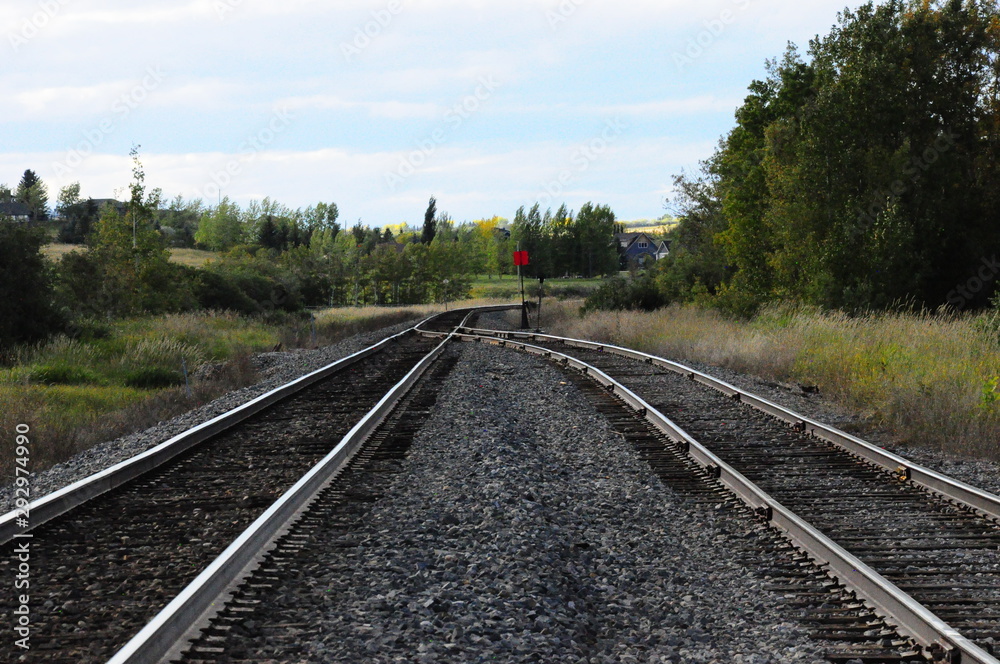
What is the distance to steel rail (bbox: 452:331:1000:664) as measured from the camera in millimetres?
3818

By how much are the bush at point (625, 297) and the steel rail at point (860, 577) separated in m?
31.0

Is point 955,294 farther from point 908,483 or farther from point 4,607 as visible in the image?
point 4,607

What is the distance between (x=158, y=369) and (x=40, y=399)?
197 inches

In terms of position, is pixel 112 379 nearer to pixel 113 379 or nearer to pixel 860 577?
pixel 113 379

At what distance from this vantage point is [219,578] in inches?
175

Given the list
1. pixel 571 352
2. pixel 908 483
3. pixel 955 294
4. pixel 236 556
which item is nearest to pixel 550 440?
pixel 908 483

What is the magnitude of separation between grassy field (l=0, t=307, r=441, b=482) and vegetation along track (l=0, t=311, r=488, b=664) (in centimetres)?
235

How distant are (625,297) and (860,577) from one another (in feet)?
116

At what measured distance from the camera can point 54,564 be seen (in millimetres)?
4930

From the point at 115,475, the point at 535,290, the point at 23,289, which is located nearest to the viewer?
the point at 115,475

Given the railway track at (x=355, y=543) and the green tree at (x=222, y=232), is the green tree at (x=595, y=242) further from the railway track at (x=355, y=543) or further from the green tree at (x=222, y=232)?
the railway track at (x=355, y=543)

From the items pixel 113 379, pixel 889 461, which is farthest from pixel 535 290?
pixel 889 461

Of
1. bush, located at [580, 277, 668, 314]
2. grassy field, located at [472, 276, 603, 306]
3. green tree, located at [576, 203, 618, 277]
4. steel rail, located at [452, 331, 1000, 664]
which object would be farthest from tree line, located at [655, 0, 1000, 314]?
green tree, located at [576, 203, 618, 277]

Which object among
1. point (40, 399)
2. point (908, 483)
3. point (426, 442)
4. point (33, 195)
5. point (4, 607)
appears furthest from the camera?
point (33, 195)
